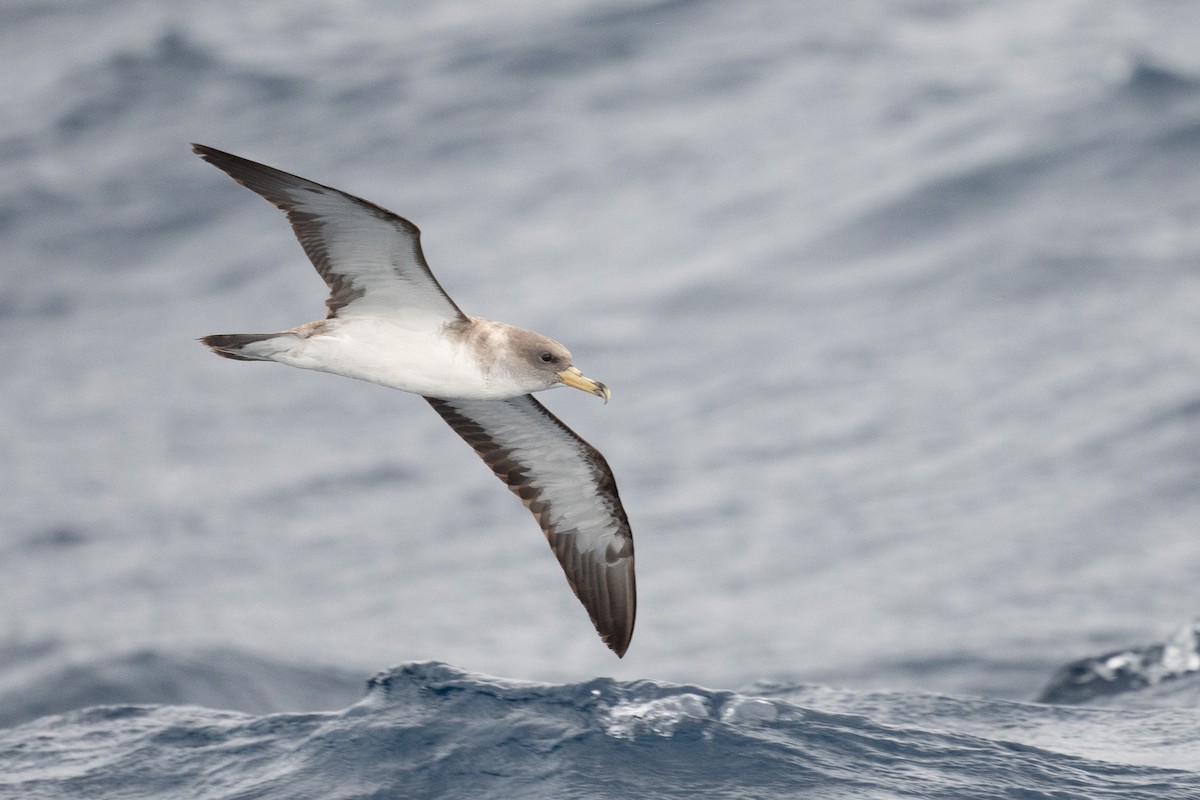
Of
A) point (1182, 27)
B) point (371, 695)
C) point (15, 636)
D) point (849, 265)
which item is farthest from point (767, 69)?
point (371, 695)

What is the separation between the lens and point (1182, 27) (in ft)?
76.8

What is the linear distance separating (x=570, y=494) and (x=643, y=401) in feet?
27.4

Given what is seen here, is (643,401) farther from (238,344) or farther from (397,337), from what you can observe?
(238,344)

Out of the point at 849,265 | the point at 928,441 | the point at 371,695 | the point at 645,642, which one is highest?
the point at 849,265

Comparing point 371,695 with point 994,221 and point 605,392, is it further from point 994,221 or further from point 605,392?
point 994,221

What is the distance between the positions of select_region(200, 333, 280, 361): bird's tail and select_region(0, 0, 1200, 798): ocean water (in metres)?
2.79

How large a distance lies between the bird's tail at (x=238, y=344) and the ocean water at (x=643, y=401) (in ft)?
9.15

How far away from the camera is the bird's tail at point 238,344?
8820 millimetres

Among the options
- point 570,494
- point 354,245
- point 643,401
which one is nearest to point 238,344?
point 354,245

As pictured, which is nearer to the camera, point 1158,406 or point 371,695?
point 371,695

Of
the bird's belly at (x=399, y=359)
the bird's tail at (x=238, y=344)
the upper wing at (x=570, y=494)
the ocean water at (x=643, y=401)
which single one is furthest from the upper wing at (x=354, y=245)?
the ocean water at (x=643, y=401)

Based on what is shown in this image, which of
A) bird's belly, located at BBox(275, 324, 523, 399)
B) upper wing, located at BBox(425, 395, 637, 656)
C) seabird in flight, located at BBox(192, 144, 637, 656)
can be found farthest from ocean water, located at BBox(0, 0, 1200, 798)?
bird's belly, located at BBox(275, 324, 523, 399)

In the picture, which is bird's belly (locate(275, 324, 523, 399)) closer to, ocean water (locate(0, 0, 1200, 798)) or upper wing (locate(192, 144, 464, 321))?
upper wing (locate(192, 144, 464, 321))

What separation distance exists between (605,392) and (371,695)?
312cm
